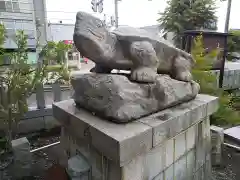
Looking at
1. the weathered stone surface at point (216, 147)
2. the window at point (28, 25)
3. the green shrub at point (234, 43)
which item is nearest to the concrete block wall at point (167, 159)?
the weathered stone surface at point (216, 147)

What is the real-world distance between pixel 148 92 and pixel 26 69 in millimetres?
2287

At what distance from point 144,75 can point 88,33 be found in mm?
608

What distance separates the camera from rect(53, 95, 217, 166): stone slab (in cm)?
143

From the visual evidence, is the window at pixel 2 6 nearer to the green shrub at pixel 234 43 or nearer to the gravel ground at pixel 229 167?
the gravel ground at pixel 229 167

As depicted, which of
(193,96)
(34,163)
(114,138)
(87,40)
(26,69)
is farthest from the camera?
(26,69)

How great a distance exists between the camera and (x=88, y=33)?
1.58m

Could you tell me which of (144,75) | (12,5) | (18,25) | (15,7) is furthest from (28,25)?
(144,75)

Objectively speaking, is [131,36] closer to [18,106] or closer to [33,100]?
[18,106]

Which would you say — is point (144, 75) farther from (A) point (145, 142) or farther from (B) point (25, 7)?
(B) point (25, 7)

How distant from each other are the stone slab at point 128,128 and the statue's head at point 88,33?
0.63 meters

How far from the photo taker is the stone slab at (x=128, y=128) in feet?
4.69

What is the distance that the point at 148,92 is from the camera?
5.87 ft

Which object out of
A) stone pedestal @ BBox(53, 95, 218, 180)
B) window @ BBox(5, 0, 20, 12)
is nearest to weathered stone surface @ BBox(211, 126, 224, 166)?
stone pedestal @ BBox(53, 95, 218, 180)

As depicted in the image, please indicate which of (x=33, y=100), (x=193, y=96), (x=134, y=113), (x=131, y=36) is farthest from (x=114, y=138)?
(x=33, y=100)
